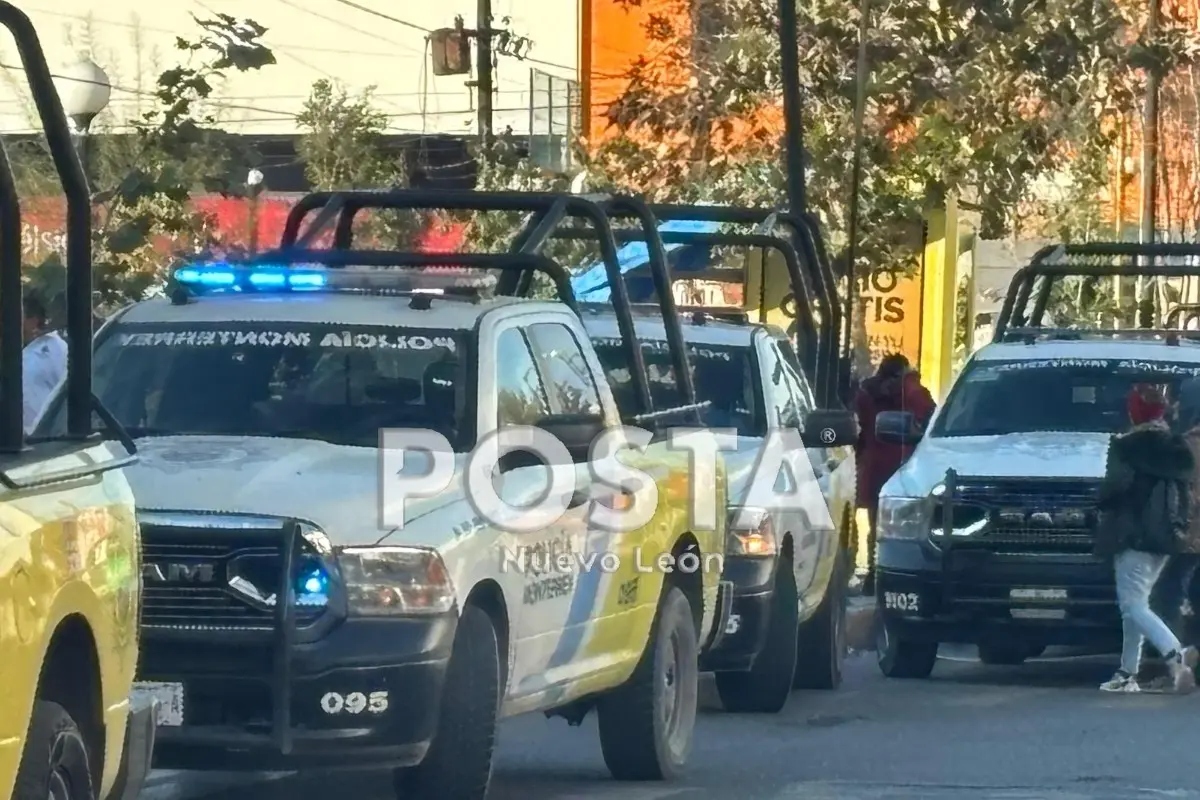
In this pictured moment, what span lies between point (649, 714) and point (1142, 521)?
4.74 metres

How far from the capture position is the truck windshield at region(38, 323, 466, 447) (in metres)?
9.12

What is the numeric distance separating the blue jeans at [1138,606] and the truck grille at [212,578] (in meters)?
7.22

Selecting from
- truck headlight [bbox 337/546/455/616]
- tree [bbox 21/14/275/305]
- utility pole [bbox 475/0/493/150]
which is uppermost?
utility pole [bbox 475/0/493/150]

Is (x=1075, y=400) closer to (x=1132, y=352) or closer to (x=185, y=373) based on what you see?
(x=1132, y=352)

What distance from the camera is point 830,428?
13461mm

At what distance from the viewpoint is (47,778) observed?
5.74 m

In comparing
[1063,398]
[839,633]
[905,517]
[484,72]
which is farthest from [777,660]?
[484,72]

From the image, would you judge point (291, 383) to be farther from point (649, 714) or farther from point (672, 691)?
point (672, 691)

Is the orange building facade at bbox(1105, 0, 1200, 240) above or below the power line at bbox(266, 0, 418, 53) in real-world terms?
below

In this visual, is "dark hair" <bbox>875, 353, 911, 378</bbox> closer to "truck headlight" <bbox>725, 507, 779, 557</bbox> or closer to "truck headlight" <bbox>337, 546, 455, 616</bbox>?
"truck headlight" <bbox>725, 507, 779, 557</bbox>

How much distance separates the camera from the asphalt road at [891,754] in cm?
1002

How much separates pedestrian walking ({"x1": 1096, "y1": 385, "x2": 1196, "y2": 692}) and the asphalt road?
316 millimetres

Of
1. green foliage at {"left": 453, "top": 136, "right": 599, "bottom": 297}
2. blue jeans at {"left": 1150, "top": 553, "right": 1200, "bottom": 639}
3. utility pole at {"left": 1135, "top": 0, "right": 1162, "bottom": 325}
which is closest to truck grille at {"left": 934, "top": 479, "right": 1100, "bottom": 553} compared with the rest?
blue jeans at {"left": 1150, "top": 553, "right": 1200, "bottom": 639}

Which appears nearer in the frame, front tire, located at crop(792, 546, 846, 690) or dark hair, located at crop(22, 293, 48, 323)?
dark hair, located at crop(22, 293, 48, 323)
